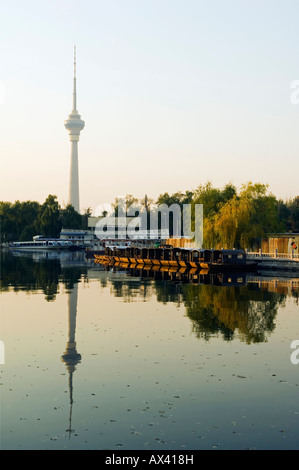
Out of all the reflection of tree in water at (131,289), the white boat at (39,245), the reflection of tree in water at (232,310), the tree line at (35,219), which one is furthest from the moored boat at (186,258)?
the tree line at (35,219)

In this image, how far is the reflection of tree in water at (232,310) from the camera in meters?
28.8

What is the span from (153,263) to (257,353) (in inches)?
2438

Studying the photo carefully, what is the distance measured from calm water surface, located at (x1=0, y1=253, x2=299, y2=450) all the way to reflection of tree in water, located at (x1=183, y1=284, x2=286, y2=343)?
0.39 ft

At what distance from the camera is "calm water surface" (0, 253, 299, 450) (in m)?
14.8

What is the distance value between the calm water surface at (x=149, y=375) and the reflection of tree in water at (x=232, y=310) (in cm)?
12

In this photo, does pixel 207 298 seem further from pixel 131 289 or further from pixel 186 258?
pixel 186 258

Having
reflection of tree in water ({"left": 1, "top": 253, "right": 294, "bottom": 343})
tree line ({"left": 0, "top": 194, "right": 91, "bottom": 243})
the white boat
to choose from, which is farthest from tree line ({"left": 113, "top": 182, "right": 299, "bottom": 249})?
tree line ({"left": 0, "top": 194, "right": 91, "bottom": 243})

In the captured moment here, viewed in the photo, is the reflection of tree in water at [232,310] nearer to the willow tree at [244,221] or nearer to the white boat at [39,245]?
the willow tree at [244,221]

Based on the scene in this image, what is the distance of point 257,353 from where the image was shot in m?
23.8

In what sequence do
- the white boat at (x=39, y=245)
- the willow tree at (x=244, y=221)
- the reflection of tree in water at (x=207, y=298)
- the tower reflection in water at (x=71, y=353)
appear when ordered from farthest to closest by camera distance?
the white boat at (x=39, y=245) < the willow tree at (x=244, y=221) < the reflection of tree in water at (x=207, y=298) < the tower reflection in water at (x=71, y=353)

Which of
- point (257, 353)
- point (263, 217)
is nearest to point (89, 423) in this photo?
point (257, 353)

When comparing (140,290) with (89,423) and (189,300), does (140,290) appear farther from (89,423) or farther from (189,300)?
(89,423)

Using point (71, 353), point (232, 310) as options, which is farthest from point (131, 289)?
point (71, 353)

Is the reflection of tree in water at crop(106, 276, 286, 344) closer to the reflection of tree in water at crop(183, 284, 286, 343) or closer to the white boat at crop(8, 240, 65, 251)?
the reflection of tree in water at crop(183, 284, 286, 343)
